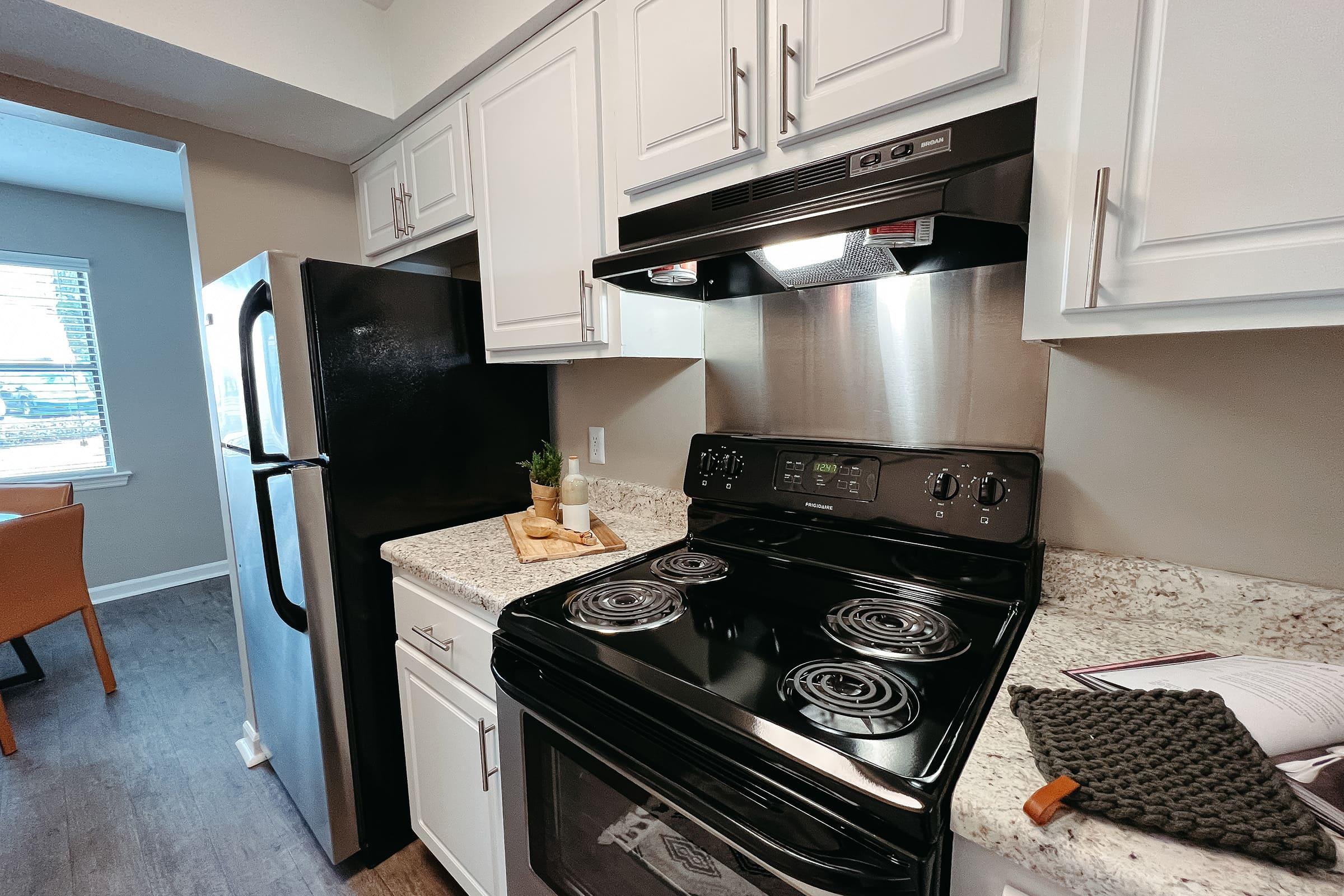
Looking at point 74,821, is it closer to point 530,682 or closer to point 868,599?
A: point 530,682

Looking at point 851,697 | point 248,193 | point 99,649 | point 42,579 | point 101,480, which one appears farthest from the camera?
point 101,480

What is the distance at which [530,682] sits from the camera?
3.18 feet

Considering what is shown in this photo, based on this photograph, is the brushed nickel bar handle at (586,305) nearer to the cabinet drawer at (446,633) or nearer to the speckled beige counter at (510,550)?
the speckled beige counter at (510,550)


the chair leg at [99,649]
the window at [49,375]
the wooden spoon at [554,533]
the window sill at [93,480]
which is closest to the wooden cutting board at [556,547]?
the wooden spoon at [554,533]

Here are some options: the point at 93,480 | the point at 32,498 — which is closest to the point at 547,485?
the point at 32,498

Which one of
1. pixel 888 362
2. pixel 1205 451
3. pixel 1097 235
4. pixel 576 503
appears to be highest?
pixel 1097 235

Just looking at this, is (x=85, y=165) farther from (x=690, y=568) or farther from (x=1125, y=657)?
(x=1125, y=657)

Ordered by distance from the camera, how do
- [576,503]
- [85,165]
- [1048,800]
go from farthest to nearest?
[85,165], [576,503], [1048,800]

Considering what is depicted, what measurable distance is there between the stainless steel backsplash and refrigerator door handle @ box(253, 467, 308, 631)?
1244 millimetres

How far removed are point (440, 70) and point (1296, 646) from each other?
2.23m

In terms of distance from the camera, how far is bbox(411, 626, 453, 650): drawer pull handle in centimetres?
129

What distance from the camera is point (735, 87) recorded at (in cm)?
98

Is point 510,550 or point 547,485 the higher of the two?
point 547,485

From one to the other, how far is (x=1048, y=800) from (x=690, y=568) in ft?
2.56
